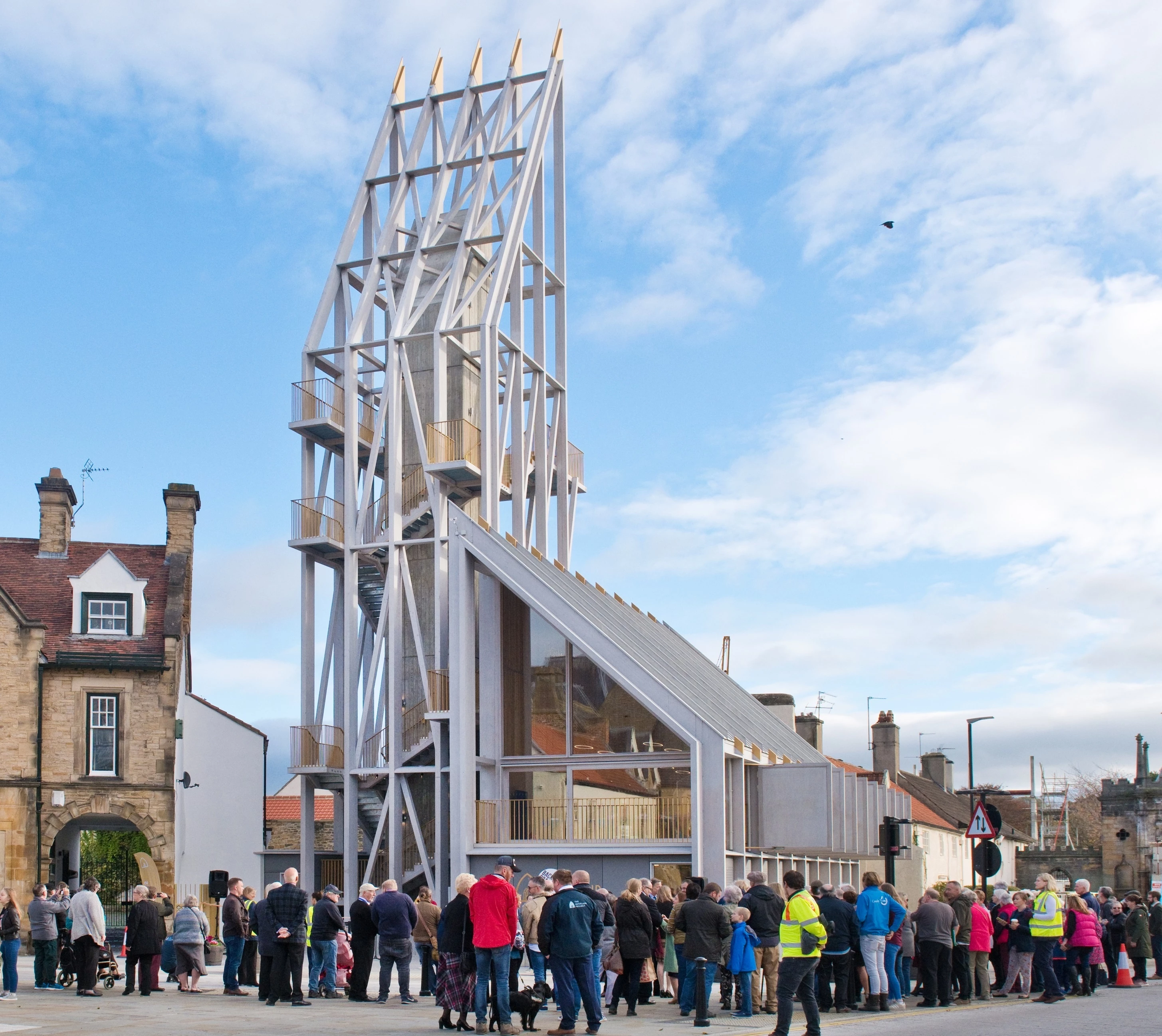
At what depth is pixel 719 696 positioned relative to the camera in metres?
30.7

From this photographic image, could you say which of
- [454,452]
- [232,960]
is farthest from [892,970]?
[454,452]

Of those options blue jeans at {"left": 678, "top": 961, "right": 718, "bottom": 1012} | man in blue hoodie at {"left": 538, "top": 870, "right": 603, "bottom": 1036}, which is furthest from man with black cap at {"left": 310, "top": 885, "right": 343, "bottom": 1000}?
man in blue hoodie at {"left": 538, "top": 870, "right": 603, "bottom": 1036}

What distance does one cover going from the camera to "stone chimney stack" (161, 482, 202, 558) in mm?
37000

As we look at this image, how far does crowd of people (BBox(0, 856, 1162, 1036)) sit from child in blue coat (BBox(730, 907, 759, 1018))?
0.07ft

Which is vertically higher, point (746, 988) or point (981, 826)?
point (981, 826)

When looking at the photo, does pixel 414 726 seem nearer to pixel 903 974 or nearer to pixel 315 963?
pixel 315 963

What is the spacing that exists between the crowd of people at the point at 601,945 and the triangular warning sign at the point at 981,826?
1.10 metres

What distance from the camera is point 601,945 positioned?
16656mm

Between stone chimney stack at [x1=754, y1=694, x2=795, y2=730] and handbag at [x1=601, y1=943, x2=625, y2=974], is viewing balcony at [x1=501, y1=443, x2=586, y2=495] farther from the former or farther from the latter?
handbag at [x1=601, y1=943, x2=625, y2=974]

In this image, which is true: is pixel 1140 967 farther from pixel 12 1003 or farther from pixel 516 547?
pixel 12 1003

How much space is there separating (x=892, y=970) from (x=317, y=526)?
19.6 metres

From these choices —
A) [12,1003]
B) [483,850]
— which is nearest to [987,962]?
[483,850]

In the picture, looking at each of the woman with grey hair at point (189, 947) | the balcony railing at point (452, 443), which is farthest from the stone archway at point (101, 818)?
the woman with grey hair at point (189, 947)

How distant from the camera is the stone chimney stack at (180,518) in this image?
3700 centimetres
